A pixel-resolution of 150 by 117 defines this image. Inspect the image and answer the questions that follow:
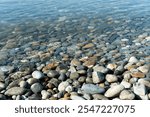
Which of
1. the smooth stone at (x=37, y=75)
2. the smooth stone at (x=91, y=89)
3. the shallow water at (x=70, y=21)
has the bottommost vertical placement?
the smooth stone at (x=91, y=89)

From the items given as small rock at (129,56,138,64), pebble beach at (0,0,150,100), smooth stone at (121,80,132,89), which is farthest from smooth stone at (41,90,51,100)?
small rock at (129,56,138,64)

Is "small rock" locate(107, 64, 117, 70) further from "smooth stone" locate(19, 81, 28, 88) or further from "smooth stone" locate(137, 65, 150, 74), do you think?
"smooth stone" locate(19, 81, 28, 88)

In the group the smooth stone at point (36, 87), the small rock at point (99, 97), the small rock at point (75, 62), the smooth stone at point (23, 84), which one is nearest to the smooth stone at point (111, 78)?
the small rock at point (99, 97)

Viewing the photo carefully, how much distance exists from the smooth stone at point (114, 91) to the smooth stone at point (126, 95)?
5.4 inches

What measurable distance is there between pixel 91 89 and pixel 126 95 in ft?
3.07

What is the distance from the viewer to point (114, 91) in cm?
703

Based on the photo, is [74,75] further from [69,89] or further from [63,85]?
[69,89]

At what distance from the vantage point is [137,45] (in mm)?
10797

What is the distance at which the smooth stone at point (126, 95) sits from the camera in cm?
674

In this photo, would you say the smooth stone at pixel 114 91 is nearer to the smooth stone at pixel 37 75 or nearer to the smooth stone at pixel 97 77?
the smooth stone at pixel 97 77

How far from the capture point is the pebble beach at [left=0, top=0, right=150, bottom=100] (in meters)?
7.40

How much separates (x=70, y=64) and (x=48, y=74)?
1118 millimetres

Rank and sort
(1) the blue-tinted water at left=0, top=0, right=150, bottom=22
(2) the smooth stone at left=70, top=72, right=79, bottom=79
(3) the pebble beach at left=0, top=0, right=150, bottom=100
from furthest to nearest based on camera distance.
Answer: (1) the blue-tinted water at left=0, top=0, right=150, bottom=22
(2) the smooth stone at left=70, top=72, right=79, bottom=79
(3) the pebble beach at left=0, top=0, right=150, bottom=100

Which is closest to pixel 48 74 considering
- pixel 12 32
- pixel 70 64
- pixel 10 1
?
pixel 70 64
